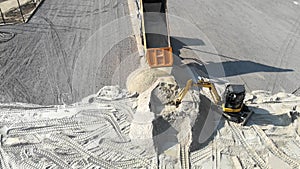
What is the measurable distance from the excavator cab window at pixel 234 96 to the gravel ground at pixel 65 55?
3.99 m

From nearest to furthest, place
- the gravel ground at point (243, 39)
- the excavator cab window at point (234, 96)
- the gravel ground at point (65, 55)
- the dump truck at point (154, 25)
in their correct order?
1. the excavator cab window at point (234, 96)
2. the gravel ground at point (65, 55)
3. the gravel ground at point (243, 39)
4. the dump truck at point (154, 25)

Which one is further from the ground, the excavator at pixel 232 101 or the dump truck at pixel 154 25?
the dump truck at pixel 154 25

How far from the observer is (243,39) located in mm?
14414

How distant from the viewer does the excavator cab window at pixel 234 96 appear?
9.62m

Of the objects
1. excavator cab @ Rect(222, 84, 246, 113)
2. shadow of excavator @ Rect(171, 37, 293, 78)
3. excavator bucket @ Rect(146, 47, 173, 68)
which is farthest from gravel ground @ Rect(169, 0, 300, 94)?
excavator cab @ Rect(222, 84, 246, 113)

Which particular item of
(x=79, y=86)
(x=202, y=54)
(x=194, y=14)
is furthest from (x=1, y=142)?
(x=194, y=14)

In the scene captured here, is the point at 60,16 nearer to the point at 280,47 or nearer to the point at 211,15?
the point at 211,15

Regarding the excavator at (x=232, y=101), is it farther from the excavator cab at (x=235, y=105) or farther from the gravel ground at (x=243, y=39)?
the gravel ground at (x=243, y=39)

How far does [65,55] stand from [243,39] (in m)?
7.82

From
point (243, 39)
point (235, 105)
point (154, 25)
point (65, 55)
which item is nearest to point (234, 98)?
point (235, 105)

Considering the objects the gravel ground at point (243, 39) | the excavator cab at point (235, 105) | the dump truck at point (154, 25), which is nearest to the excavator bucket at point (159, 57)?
the dump truck at point (154, 25)

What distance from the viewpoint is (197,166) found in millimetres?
9039

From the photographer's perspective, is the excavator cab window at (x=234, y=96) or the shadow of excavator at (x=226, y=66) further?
the shadow of excavator at (x=226, y=66)

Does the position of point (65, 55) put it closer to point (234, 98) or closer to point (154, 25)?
point (154, 25)
